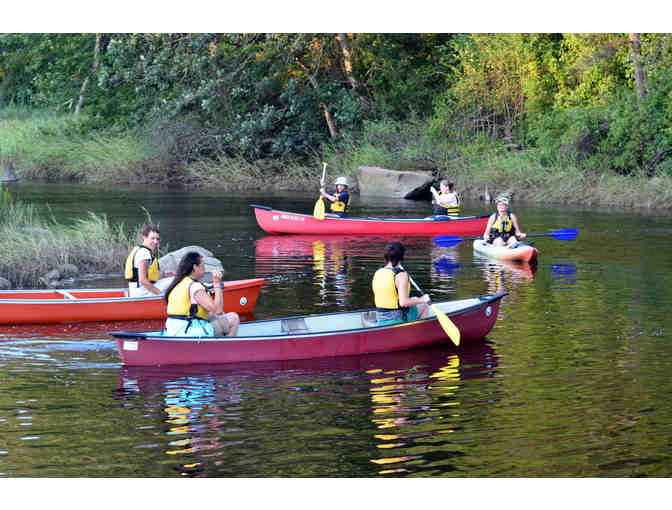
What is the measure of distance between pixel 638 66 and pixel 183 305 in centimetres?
2268

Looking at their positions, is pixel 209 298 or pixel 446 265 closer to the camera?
pixel 209 298

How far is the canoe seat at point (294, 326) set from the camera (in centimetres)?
1051

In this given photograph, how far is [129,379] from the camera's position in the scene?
9211mm

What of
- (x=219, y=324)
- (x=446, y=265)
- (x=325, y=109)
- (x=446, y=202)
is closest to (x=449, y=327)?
(x=219, y=324)

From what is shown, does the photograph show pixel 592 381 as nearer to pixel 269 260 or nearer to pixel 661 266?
pixel 661 266

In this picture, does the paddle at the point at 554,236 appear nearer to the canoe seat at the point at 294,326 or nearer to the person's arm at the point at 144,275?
the canoe seat at the point at 294,326

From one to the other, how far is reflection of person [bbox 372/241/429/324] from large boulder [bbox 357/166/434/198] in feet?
70.7

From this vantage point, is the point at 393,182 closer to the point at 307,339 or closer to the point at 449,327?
the point at 449,327

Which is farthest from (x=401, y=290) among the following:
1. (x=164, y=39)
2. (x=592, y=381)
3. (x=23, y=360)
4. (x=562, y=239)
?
(x=164, y=39)

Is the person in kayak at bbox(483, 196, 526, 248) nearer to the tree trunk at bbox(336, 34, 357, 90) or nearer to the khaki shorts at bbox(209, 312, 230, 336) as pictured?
the khaki shorts at bbox(209, 312, 230, 336)

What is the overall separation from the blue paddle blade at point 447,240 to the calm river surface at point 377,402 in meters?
3.34

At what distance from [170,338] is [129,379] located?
1.73ft

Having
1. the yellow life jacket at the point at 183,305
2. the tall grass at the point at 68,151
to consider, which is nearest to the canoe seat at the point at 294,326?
the yellow life jacket at the point at 183,305

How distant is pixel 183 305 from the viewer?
9289mm
